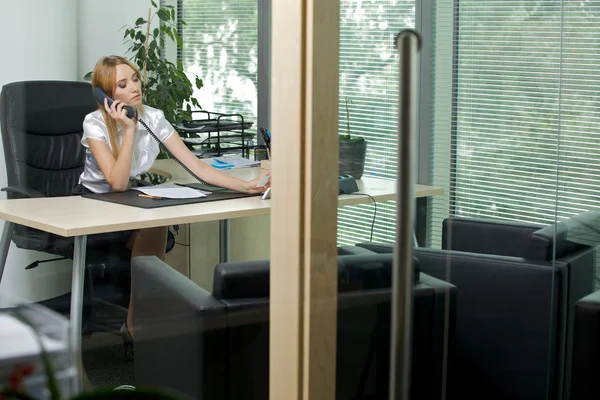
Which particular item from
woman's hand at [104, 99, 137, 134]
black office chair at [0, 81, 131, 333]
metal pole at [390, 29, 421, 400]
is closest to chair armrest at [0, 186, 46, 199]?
black office chair at [0, 81, 131, 333]

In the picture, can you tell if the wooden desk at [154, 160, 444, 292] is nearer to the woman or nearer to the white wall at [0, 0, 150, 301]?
the woman

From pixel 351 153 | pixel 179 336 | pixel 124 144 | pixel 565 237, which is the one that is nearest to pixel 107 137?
pixel 124 144

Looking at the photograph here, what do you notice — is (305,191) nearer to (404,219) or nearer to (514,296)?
(404,219)

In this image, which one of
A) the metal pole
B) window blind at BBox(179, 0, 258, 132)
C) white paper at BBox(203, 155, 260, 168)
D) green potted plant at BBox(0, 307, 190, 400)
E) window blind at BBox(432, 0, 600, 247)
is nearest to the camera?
green potted plant at BBox(0, 307, 190, 400)

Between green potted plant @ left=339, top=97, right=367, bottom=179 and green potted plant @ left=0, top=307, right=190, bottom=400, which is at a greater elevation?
green potted plant @ left=339, top=97, right=367, bottom=179

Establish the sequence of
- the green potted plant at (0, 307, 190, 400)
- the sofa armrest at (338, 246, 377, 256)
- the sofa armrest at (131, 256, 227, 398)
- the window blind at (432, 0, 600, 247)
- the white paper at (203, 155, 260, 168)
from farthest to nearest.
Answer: the white paper at (203, 155, 260, 168) < the sofa armrest at (131, 256, 227, 398) < the sofa armrest at (338, 246, 377, 256) < the window blind at (432, 0, 600, 247) < the green potted plant at (0, 307, 190, 400)

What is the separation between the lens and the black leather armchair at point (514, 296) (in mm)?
1005

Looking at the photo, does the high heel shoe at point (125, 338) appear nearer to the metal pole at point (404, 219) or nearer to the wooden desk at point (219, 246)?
the wooden desk at point (219, 246)

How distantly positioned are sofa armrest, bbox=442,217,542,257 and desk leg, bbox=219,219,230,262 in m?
0.49

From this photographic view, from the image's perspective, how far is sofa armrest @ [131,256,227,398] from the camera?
138 centimetres

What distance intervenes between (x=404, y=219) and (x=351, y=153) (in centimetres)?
15

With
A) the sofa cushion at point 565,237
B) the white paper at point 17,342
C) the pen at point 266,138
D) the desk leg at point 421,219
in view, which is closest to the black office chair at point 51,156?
the white paper at point 17,342


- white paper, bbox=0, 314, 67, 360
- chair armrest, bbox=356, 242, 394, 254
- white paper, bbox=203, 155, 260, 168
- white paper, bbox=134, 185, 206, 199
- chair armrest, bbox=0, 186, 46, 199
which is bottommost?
white paper, bbox=0, 314, 67, 360

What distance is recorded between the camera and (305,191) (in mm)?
1263
